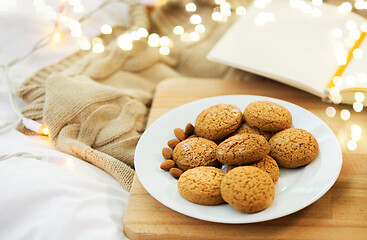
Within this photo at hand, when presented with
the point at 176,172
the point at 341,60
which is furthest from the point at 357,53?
the point at 176,172

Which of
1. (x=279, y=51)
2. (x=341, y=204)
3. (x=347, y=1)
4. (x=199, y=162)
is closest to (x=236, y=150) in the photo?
(x=199, y=162)

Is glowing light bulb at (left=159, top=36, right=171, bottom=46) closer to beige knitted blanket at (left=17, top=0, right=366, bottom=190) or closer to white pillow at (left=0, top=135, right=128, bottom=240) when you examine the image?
beige knitted blanket at (left=17, top=0, right=366, bottom=190)

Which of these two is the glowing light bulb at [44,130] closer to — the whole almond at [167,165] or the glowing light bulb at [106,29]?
the whole almond at [167,165]

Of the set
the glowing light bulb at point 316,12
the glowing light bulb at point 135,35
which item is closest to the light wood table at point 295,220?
the glowing light bulb at point 316,12

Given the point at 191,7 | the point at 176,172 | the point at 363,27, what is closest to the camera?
the point at 176,172

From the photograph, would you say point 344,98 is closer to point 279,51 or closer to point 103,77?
point 279,51

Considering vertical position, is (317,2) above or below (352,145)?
above

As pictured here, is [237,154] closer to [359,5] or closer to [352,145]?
[352,145]
